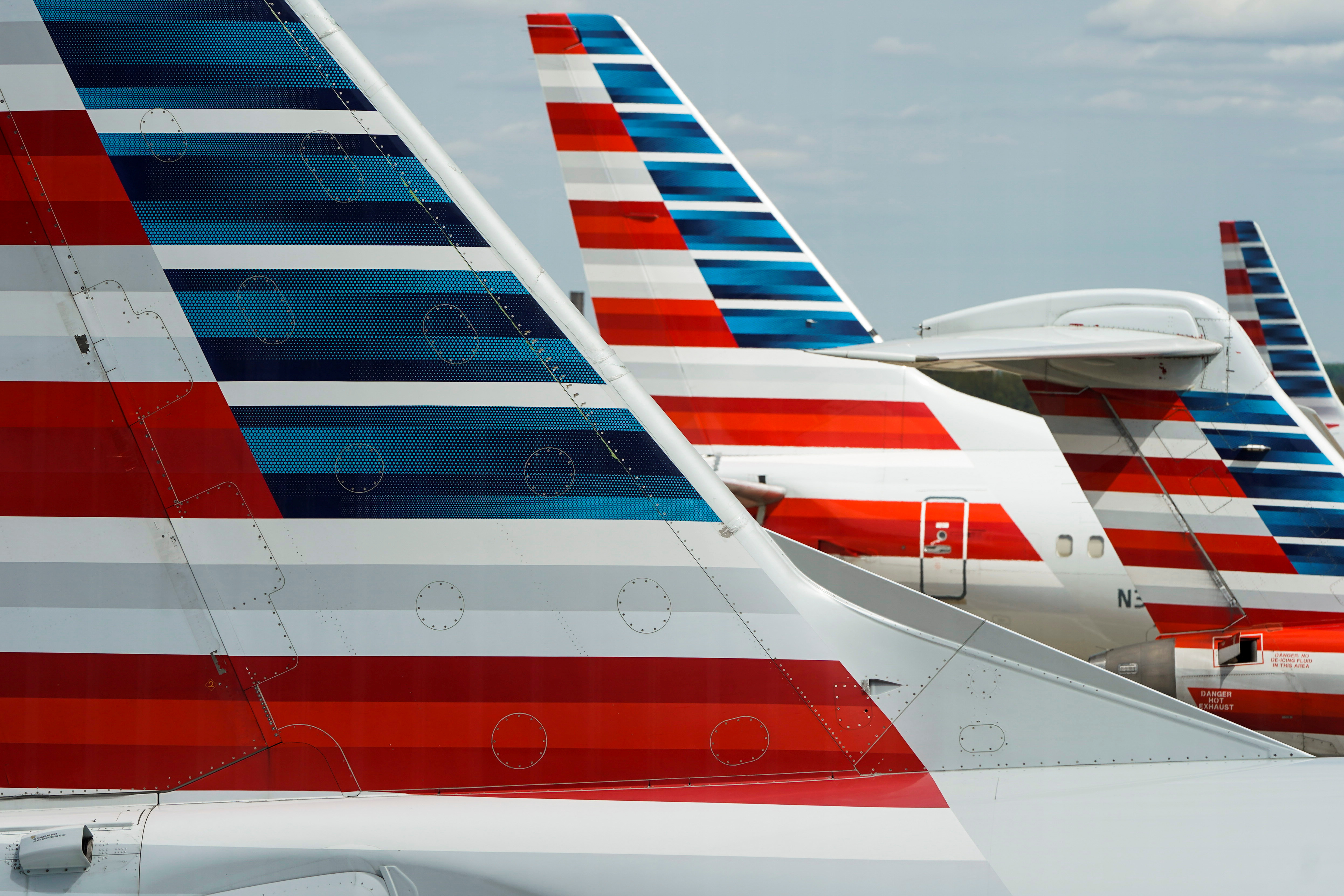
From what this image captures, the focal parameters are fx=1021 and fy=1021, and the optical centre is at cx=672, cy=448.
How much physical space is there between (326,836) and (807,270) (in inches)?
272

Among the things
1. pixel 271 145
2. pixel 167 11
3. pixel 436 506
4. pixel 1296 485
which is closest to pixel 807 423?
pixel 1296 485

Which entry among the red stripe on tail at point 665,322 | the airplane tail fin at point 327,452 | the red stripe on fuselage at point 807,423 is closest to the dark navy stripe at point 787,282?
the red stripe on tail at point 665,322

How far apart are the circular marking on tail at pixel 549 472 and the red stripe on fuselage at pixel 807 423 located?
610 cm

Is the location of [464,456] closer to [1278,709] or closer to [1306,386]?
[1278,709]

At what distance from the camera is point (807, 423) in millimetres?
8234

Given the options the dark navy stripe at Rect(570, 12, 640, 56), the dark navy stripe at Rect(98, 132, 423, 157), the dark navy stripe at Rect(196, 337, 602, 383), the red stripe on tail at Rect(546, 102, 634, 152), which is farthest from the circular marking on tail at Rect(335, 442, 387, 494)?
the dark navy stripe at Rect(570, 12, 640, 56)

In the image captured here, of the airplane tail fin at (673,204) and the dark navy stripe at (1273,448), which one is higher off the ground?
the airplane tail fin at (673,204)

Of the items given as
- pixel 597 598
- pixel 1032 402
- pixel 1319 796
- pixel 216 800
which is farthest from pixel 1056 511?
pixel 216 800

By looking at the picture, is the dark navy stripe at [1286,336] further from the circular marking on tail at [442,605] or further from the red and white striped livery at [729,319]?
the circular marking on tail at [442,605]

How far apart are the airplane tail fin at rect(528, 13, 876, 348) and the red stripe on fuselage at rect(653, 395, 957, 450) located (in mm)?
486

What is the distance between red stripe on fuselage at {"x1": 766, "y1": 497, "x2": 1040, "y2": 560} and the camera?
738 centimetres

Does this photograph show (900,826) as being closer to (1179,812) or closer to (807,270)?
(1179,812)

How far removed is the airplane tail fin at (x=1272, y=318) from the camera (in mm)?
13180

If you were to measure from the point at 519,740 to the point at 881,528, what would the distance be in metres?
5.82
